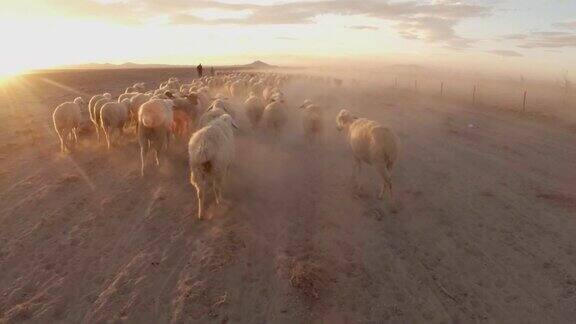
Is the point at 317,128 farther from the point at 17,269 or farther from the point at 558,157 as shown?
the point at 17,269

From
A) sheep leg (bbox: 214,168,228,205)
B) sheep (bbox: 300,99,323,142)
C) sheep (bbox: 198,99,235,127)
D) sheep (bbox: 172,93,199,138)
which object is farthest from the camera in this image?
sheep (bbox: 300,99,323,142)

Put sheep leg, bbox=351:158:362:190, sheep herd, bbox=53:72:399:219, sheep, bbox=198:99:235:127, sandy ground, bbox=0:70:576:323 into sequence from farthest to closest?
sheep, bbox=198:99:235:127 < sheep leg, bbox=351:158:362:190 < sheep herd, bbox=53:72:399:219 < sandy ground, bbox=0:70:576:323

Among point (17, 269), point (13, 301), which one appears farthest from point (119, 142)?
point (13, 301)

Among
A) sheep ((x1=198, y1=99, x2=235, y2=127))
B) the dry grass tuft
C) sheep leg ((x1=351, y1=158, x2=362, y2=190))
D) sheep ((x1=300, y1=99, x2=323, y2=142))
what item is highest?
sheep ((x1=198, y1=99, x2=235, y2=127))

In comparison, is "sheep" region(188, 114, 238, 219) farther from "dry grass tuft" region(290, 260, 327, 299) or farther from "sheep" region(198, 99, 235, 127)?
"sheep" region(198, 99, 235, 127)

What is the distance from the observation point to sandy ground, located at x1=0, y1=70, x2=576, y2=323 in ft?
20.9

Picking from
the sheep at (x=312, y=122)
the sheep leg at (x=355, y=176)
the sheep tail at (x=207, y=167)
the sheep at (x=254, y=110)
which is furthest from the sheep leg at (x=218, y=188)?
the sheep at (x=254, y=110)

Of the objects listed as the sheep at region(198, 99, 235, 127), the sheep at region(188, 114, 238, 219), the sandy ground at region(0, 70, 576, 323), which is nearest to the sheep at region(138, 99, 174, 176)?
the sandy ground at region(0, 70, 576, 323)

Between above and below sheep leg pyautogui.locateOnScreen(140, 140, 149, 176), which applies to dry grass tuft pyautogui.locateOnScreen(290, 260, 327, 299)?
below

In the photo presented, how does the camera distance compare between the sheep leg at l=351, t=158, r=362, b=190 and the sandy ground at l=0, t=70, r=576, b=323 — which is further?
the sheep leg at l=351, t=158, r=362, b=190

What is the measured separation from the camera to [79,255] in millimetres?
7523

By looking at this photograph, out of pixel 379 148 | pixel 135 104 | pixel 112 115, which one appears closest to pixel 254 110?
pixel 135 104

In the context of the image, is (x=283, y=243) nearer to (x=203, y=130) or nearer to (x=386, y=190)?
(x=203, y=130)

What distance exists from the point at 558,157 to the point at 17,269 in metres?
17.6
